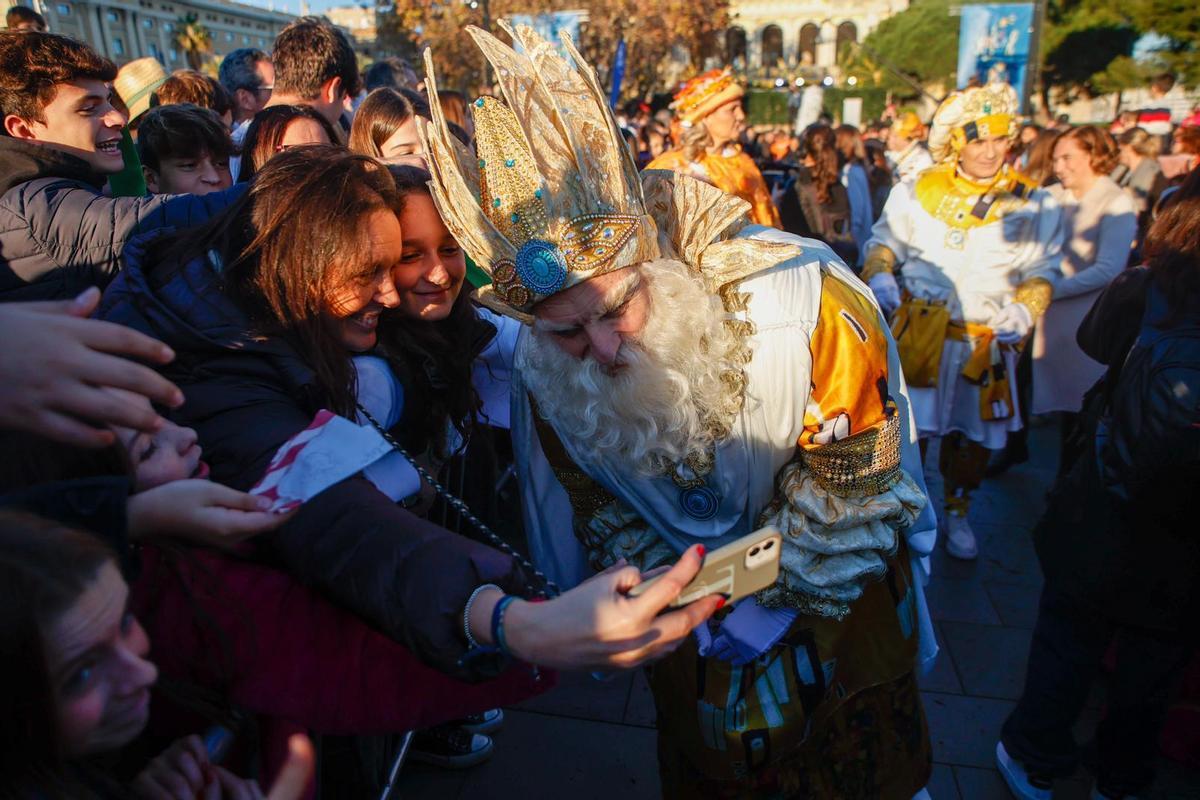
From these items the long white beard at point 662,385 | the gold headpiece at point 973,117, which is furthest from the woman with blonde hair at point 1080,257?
the long white beard at point 662,385

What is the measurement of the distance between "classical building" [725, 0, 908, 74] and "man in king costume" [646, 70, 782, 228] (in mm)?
64029

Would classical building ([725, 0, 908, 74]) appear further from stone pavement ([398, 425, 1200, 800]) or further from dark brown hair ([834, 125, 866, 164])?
stone pavement ([398, 425, 1200, 800])

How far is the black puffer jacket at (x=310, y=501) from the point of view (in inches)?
42.6

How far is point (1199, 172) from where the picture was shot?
206 centimetres

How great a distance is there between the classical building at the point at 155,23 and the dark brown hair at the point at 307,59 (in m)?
59.1

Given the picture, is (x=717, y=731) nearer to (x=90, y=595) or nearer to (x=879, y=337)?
(x=879, y=337)

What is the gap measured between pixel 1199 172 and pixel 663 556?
69.3 inches

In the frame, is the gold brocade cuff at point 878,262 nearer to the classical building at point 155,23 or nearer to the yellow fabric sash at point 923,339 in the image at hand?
the yellow fabric sash at point 923,339

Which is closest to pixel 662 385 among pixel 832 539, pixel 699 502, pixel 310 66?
pixel 699 502

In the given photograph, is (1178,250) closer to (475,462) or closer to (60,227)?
(475,462)

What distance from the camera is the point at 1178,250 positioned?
1967 millimetres

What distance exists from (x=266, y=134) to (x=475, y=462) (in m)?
1.57

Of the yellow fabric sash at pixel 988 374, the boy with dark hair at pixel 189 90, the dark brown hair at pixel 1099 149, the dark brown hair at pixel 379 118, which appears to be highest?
the boy with dark hair at pixel 189 90

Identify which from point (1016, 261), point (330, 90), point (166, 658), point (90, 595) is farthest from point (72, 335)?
point (1016, 261)
